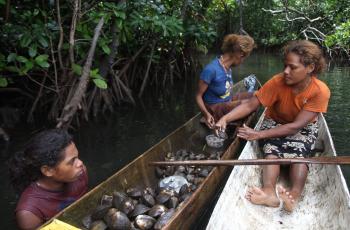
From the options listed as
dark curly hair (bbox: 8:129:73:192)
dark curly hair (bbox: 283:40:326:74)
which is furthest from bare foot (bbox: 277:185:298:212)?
dark curly hair (bbox: 8:129:73:192)

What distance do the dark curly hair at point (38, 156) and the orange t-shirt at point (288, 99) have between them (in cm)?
189

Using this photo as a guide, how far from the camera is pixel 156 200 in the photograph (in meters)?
3.10

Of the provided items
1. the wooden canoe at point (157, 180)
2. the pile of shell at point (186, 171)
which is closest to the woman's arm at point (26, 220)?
the wooden canoe at point (157, 180)

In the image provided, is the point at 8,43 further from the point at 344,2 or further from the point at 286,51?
the point at 344,2

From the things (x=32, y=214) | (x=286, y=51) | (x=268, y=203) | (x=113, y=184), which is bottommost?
(x=268, y=203)

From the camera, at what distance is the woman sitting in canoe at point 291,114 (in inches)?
118

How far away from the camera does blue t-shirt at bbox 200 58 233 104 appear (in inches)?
169

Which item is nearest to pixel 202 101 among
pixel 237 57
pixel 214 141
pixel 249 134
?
pixel 214 141

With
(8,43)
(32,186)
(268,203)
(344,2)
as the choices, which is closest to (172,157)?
(268,203)

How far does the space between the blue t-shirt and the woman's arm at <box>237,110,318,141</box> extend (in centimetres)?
111

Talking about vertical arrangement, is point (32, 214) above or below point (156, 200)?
above

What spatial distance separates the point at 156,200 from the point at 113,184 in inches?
15.1

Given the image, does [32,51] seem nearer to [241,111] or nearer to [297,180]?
[241,111]

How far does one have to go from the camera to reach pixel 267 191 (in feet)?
10.1
